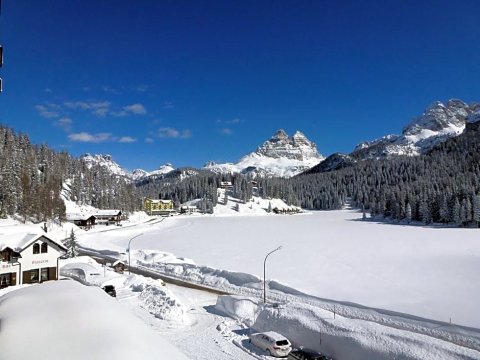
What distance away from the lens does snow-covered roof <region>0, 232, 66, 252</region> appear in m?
32.5

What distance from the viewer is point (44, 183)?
119m

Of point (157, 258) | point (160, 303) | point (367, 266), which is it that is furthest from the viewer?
point (157, 258)

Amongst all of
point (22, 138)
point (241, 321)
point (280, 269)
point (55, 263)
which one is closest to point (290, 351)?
point (241, 321)

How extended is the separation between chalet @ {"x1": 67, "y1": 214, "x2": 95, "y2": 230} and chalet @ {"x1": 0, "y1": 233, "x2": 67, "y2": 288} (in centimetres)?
8479

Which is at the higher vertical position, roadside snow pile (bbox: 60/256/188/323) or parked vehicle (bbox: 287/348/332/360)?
roadside snow pile (bbox: 60/256/188/323)

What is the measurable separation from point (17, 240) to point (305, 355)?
90.5ft

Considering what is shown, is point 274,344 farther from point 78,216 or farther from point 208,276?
point 78,216

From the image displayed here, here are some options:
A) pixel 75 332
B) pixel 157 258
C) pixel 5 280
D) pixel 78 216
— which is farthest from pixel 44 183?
pixel 75 332

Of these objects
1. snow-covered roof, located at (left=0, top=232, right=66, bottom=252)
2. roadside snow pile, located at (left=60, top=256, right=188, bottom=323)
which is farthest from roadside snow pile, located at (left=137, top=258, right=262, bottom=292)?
snow-covered roof, located at (left=0, top=232, right=66, bottom=252)

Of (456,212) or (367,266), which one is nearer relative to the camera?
(367,266)

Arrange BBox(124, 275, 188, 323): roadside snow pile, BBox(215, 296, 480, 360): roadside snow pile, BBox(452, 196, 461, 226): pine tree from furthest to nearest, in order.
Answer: BBox(452, 196, 461, 226): pine tree → BBox(124, 275, 188, 323): roadside snow pile → BBox(215, 296, 480, 360): roadside snow pile

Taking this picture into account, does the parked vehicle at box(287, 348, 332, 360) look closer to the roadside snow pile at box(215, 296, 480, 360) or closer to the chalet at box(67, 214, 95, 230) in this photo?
the roadside snow pile at box(215, 296, 480, 360)

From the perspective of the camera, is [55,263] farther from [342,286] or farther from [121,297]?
[342,286]

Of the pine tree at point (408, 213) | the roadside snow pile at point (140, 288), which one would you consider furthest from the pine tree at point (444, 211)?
the roadside snow pile at point (140, 288)
